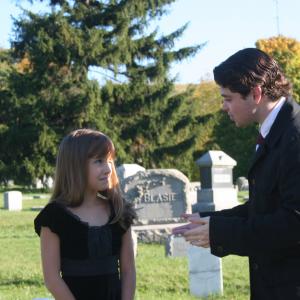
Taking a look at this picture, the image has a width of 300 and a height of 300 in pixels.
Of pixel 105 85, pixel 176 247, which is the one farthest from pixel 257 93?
pixel 105 85

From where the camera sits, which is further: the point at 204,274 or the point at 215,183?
the point at 215,183

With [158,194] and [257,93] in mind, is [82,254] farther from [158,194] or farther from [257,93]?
[158,194]

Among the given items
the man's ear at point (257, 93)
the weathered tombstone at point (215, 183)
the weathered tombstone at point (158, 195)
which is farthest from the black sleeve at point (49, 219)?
the weathered tombstone at point (215, 183)

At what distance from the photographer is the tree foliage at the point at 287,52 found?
53.1 m

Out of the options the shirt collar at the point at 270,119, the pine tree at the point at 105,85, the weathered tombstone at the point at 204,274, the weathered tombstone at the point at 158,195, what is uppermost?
the pine tree at the point at 105,85

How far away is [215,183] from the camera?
20312 millimetres

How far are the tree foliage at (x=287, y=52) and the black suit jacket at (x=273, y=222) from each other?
4888cm

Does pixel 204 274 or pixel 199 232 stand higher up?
pixel 199 232

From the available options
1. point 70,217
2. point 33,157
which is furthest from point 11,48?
point 70,217

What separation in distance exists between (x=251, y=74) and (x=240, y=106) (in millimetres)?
152

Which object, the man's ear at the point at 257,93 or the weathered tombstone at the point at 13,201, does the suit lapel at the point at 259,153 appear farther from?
the weathered tombstone at the point at 13,201

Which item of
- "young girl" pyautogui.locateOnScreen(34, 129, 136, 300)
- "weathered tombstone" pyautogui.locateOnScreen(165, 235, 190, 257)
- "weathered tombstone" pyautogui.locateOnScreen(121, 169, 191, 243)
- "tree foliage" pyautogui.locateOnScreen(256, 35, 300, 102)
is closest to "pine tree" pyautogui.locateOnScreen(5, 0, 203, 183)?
→ "tree foliage" pyautogui.locateOnScreen(256, 35, 300, 102)

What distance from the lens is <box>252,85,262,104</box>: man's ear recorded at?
2.98m

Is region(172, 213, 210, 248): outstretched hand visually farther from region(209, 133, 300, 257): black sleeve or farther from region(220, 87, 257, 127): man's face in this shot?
region(220, 87, 257, 127): man's face
